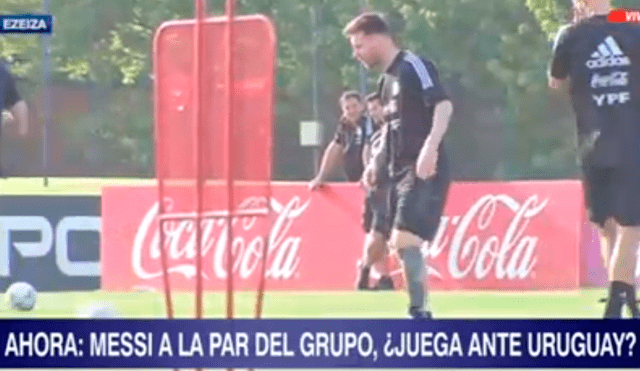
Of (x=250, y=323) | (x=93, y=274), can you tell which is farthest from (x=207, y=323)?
(x=93, y=274)

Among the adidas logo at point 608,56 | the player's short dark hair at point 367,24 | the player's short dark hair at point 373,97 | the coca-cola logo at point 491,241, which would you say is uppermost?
the player's short dark hair at point 367,24

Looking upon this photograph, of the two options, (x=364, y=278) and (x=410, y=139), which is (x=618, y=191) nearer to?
(x=410, y=139)

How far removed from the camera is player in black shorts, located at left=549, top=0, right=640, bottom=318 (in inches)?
320

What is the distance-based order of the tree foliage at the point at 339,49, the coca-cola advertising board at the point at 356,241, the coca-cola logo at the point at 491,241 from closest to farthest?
the tree foliage at the point at 339,49, the coca-cola advertising board at the point at 356,241, the coca-cola logo at the point at 491,241

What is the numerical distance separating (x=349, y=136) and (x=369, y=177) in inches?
21.4

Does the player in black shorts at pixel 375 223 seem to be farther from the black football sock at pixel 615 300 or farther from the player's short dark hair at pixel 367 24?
the black football sock at pixel 615 300

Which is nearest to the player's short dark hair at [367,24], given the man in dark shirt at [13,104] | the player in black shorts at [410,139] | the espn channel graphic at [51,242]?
the player in black shorts at [410,139]

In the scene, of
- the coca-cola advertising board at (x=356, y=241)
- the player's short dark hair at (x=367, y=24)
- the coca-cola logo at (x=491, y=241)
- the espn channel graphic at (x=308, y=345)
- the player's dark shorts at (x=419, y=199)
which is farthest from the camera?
the coca-cola logo at (x=491, y=241)

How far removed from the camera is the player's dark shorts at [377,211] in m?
8.80

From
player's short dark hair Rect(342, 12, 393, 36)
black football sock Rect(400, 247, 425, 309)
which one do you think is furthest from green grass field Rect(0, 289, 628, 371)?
player's short dark hair Rect(342, 12, 393, 36)

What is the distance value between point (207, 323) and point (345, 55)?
115cm

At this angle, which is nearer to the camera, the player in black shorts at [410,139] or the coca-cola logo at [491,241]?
the player in black shorts at [410,139]

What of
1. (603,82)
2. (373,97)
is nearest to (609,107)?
(603,82)

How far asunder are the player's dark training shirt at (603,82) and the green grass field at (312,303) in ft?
2.03
